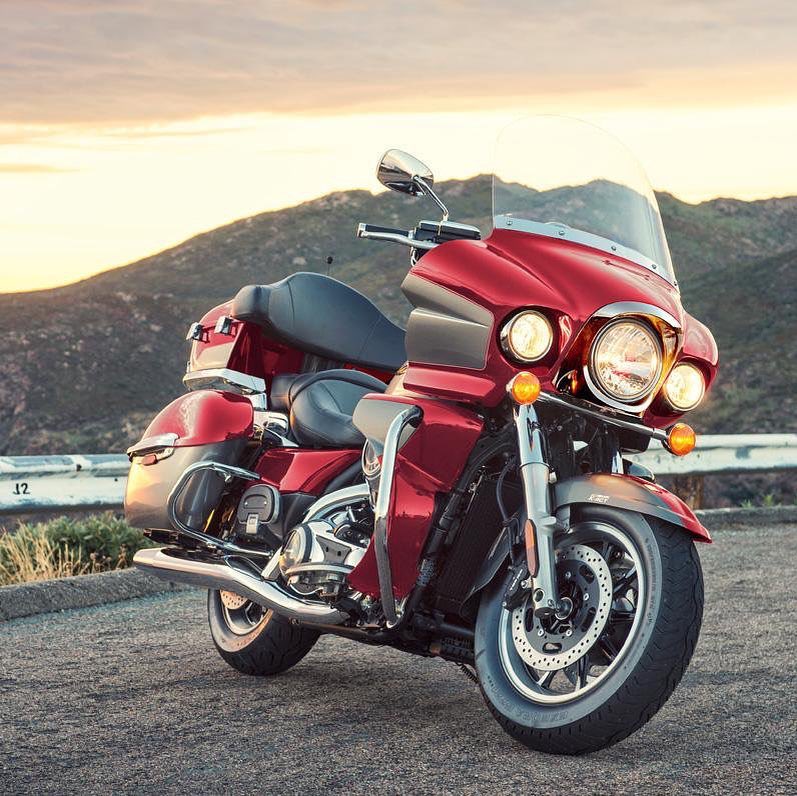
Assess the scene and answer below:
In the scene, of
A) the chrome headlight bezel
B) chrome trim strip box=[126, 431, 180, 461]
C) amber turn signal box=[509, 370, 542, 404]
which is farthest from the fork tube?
chrome trim strip box=[126, 431, 180, 461]

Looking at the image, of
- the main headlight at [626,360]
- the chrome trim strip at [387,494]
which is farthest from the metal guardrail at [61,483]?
the main headlight at [626,360]

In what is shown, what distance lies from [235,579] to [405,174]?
157 centimetres

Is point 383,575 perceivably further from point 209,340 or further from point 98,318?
point 98,318

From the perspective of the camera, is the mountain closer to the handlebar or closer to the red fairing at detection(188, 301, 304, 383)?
the red fairing at detection(188, 301, 304, 383)

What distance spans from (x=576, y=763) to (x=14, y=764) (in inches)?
66.1

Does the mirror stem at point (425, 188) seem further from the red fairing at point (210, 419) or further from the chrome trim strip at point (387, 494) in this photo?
the red fairing at point (210, 419)

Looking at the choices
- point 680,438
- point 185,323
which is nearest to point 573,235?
point 680,438

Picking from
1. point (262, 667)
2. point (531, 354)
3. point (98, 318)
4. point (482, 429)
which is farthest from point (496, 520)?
point (98, 318)

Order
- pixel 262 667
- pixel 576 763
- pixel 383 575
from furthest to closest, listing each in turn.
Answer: pixel 262 667, pixel 383 575, pixel 576 763

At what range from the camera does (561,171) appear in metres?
5.02

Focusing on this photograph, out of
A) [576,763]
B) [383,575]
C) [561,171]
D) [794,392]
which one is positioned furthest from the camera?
[794,392]

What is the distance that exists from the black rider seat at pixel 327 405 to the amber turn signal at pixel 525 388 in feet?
3.96

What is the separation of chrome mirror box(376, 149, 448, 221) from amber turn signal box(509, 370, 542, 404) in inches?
36.2

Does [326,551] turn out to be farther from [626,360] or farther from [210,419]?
[626,360]
